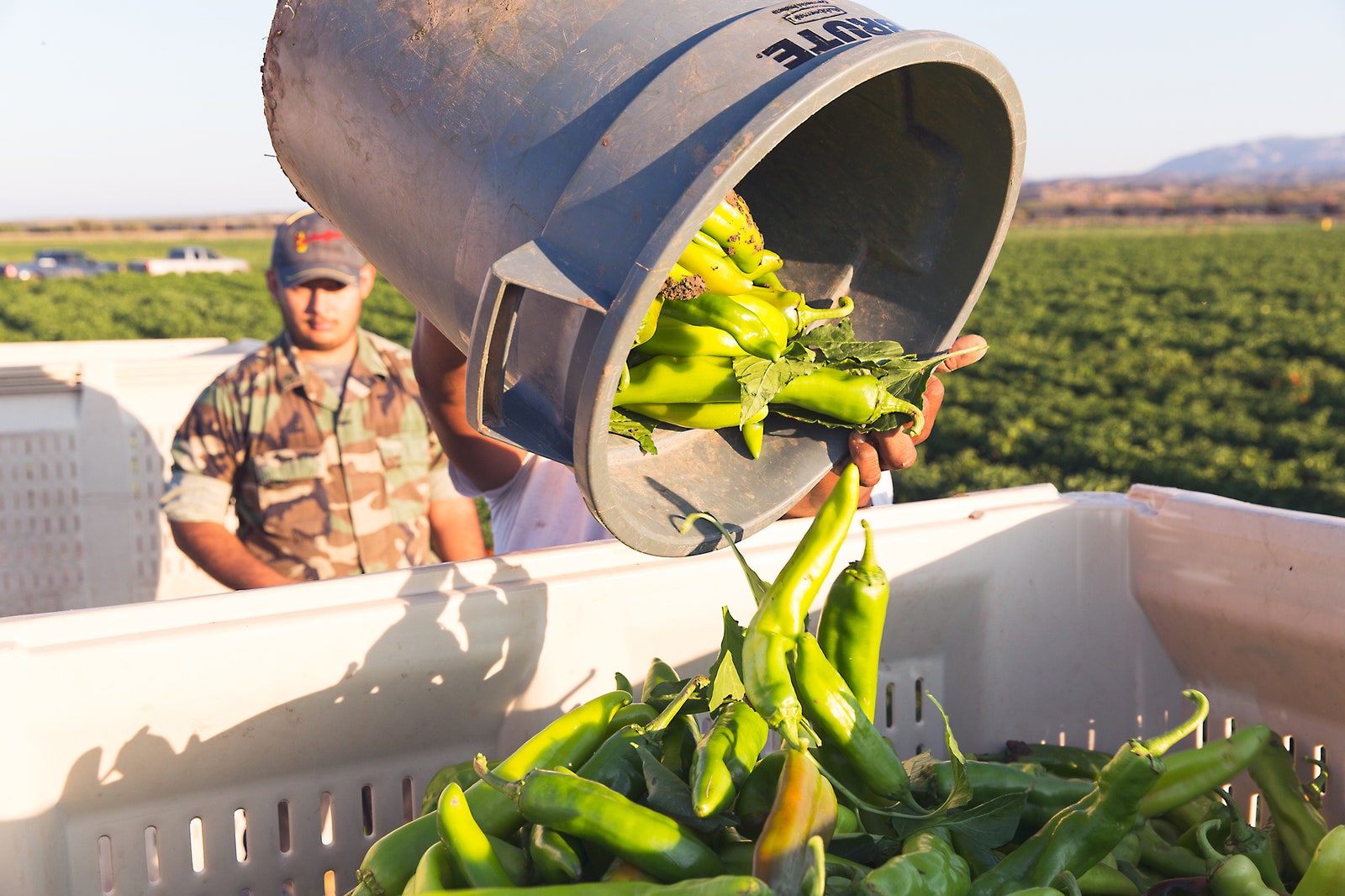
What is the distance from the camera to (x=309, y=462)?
13.3 feet

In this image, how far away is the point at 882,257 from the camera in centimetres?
203

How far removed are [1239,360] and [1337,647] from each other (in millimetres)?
14180

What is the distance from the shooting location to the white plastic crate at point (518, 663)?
5.16 ft

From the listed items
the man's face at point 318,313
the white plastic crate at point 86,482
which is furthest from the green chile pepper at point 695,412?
the white plastic crate at point 86,482

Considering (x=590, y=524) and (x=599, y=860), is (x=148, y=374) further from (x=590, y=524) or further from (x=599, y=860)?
(x=599, y=860)

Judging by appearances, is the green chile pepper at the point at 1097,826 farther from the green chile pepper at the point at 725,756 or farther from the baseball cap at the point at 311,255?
the baseball cap at the point at 311,255

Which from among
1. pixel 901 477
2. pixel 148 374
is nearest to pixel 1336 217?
pixel 901 477

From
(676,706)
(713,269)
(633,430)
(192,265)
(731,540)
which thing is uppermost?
(192,265)

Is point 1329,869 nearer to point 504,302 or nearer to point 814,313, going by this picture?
point 814,313

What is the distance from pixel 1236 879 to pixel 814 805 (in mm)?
709

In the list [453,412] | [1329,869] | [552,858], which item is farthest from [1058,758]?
[453,412]

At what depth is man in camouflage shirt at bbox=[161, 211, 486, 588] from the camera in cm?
389

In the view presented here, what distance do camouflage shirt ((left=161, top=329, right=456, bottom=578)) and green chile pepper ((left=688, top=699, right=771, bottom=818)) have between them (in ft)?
9.18

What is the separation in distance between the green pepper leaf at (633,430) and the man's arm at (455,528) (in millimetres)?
2685
